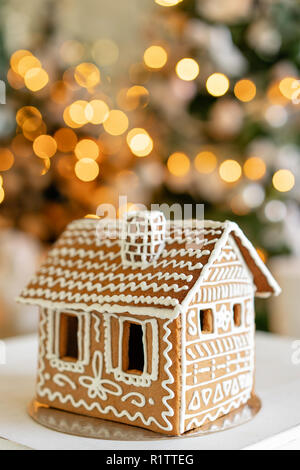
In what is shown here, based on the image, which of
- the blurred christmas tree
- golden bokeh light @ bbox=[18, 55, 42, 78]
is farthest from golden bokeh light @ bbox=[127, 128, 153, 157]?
golden bokeh light @ bbox=[18, 55, 42, 78]

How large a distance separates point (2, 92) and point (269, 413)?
5.31ft

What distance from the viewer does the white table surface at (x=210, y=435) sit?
0.79 m

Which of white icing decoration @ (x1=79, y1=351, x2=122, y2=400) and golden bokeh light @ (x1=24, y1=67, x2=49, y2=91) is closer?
white icing decoration @ (x1=79, y1=351, x2=122, y2=400)

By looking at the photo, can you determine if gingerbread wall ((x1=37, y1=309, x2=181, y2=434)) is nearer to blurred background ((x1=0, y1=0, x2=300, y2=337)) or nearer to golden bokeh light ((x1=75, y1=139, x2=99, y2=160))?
blurred background ((x1=0, y1=0, x2=300, y2=337))

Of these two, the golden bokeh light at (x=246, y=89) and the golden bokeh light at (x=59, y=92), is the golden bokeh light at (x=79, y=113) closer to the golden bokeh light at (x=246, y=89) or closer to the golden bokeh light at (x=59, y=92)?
the golden bokeh light at (x=59, y=92)

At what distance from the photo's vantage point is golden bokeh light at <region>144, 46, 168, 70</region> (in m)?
2.14

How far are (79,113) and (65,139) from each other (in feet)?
0.39

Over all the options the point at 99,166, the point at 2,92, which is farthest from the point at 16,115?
the point at 99,166

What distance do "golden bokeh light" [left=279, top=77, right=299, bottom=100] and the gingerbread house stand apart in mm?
1092

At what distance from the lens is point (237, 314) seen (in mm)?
938

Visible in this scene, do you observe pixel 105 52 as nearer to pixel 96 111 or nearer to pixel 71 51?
pixel 71 51

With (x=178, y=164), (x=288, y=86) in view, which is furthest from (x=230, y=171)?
(x=288, y=86)

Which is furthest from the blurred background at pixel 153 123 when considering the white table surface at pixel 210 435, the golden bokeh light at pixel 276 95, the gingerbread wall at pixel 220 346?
the gingerbread wall at pixel 220 346

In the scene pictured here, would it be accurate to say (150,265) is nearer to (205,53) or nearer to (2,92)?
(205,53)
